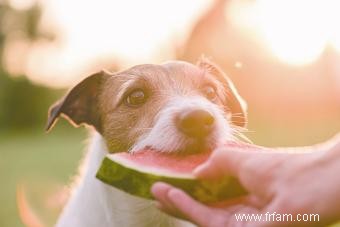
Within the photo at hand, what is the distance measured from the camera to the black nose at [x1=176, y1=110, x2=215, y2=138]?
14.5ft

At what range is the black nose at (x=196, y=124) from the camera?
4.42 metres

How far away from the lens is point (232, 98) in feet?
20.0

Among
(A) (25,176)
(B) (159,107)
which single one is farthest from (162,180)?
(A) (25,176)

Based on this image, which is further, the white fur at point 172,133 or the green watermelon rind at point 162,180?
the white fur at point 172,133

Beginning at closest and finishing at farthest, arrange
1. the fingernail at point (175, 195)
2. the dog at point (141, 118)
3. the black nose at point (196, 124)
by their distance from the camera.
→ the fingernail at point (175, 195), the black nose at point (196, 124), the dog at point (141, 118)

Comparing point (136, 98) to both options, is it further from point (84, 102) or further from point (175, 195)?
point (175, 195)

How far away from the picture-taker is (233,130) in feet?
16.4

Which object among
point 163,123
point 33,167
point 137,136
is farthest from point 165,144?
point 33,167

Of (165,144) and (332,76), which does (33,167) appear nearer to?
(332,76)

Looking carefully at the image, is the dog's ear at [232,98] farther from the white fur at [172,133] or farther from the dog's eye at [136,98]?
the white fur at [172,133]

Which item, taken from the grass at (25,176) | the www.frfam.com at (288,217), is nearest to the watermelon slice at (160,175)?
the www.frfam.com at (288,217)

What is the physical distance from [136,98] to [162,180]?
1642 mm

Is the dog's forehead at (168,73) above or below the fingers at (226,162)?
below

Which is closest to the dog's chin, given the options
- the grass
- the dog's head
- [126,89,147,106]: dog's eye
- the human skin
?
the dog's head
